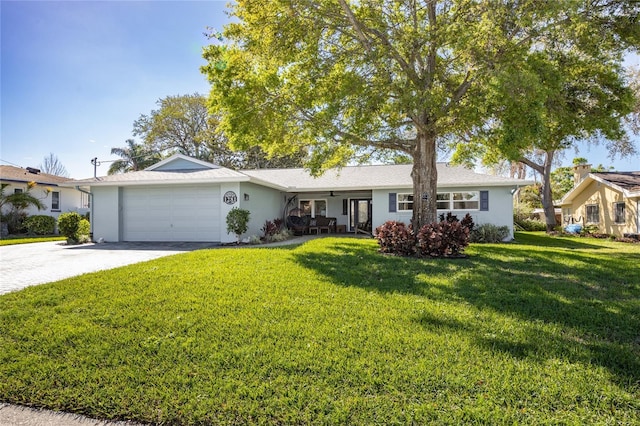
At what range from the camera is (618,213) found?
729 inches

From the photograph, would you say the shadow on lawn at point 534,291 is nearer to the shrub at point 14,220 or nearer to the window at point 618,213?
the window at point 618,213

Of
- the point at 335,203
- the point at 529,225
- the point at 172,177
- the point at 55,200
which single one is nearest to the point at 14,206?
the point at 55,200

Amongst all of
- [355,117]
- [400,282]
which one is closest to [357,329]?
[400,282]

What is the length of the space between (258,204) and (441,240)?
347 inches

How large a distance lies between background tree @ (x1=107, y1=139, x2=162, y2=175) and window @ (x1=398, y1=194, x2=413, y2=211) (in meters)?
26.0

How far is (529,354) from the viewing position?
3.55 metres

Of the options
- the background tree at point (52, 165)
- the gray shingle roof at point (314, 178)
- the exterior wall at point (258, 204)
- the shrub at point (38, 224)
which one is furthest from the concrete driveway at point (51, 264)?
the background tree at point (52, 165)

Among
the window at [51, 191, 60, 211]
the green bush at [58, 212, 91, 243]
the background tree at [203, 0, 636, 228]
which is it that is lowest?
the green bush at [58, 212, 91, 243]

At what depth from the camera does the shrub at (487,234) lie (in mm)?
15078

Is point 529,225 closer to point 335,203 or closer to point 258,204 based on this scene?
point 335,203

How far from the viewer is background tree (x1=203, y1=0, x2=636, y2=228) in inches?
351

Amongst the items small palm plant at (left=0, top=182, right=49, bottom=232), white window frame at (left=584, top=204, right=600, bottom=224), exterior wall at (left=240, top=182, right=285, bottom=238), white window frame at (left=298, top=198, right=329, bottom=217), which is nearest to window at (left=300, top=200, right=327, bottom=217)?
white window frame at (left=298, top=198, right=329, bottom=217)

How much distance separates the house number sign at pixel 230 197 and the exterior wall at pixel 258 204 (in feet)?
0.64

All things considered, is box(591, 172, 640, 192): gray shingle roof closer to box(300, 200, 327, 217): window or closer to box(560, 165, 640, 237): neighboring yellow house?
box(560, 165, 640, 237): neighboring yellow house
